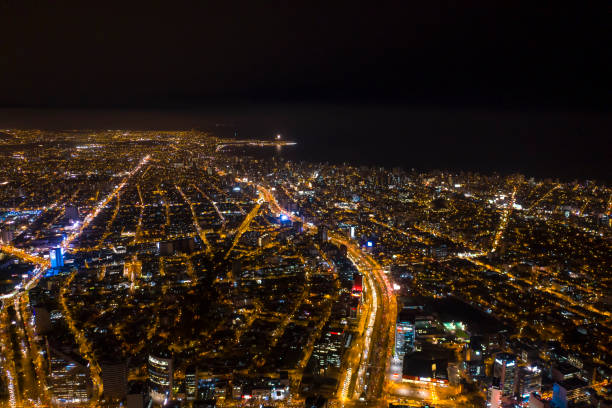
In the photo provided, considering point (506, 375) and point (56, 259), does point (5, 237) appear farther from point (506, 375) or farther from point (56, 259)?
point (506, 375)

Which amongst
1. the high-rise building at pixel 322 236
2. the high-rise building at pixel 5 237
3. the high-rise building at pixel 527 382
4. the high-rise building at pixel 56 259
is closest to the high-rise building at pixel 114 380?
the high-rise building at pixel 56 259

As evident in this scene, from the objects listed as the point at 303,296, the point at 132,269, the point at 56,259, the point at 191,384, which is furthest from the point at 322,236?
the point at 191,384

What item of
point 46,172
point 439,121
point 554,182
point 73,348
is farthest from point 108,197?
point 439,121

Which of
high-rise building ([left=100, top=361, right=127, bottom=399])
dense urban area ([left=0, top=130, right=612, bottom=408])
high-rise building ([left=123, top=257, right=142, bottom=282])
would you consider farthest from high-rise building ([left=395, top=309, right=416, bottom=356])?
high-rise building ([left=123, top=257, right=142, bottom=282])

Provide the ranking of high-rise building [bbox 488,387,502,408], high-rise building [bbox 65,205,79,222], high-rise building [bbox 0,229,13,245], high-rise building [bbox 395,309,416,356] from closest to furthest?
high-rise building [bbox 488,387,502,408] → high-rise building [bbox 395,309,416,356] → high-rise building [bbox 0,229,13,245] → high-rise building [bbox 65,205,79,222]

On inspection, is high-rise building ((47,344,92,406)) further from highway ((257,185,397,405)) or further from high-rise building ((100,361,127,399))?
highway ((257,185,397,405))

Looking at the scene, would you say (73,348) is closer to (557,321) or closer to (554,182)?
(557,321)
